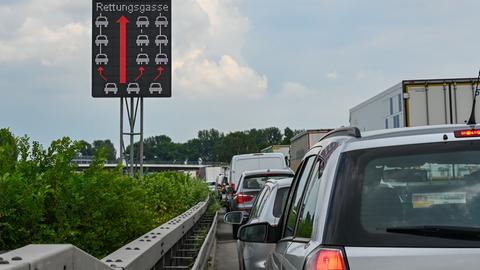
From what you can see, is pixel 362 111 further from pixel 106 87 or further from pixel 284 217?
pixel 284 217

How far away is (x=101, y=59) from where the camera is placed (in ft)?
56.5

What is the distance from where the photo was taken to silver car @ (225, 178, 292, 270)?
8031 millimetres

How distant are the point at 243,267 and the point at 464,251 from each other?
235 inches

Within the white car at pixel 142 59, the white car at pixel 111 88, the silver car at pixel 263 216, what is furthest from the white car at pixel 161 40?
the silver car at pixel 263 216

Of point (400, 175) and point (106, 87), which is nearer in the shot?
point (400, 175)

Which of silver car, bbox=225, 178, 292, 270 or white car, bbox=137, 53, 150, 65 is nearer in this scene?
silver car, bbox=225, 178, 292, 270

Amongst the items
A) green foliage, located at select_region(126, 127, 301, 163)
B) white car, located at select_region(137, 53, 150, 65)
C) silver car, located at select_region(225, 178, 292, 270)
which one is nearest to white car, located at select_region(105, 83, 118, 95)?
white car, located at select_region(137, 53, 150, 65)

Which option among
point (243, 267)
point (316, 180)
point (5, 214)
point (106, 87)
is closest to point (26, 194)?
point (5, 214)

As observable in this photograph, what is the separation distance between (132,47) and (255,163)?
1257cm

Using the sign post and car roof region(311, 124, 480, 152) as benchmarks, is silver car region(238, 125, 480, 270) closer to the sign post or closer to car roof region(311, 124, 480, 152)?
car roof region(311, 124, 480, 152)

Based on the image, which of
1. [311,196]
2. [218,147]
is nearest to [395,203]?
[311,196]

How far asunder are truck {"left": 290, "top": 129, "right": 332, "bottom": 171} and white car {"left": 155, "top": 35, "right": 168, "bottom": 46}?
38.9ft

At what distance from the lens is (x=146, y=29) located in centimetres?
1730

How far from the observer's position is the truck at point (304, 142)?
1246 inches
